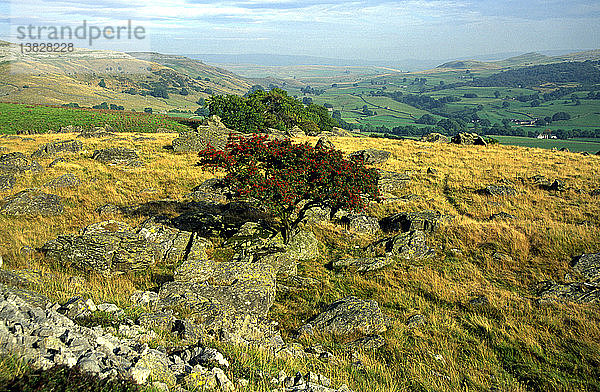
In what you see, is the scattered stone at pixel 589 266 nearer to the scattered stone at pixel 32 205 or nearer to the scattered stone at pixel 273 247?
the scattered stone at pixel 273 247

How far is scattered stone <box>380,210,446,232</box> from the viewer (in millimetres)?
18938

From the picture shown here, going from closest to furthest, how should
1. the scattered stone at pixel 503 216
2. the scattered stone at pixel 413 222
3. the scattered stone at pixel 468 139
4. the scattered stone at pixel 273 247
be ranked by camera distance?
the scattered stone at pixel 273 247 → the scattered stone at pixel 413 222 → the scattered stone at pixel 503 216 → the scattered stone at pixel 468 139

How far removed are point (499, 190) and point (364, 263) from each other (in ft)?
54.6

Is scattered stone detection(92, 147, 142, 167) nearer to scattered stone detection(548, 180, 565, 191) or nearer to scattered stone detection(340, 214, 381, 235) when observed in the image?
scattered stone detection(340, 214, 381, 235)

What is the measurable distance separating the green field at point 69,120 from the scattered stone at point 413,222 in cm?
5948

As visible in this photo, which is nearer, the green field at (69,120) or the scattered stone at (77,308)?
the scattered stone at (77,308)

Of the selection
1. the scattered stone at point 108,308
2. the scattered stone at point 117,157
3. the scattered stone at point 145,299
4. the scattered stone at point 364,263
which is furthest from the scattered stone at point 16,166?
the scattered stone at point 364,263

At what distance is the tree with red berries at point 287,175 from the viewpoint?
14.6 metres

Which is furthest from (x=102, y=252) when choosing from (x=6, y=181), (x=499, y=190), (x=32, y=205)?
(x=499, y=190)

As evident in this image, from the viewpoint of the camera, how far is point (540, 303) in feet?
39.7

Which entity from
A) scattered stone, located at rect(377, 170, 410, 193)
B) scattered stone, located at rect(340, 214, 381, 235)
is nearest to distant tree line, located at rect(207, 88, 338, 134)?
scattered stone, located at rect(377, 170, 410, 193)

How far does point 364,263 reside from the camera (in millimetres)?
15586

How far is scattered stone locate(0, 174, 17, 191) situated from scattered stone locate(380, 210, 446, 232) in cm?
2593

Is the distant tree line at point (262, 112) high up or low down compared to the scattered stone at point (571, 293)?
up
